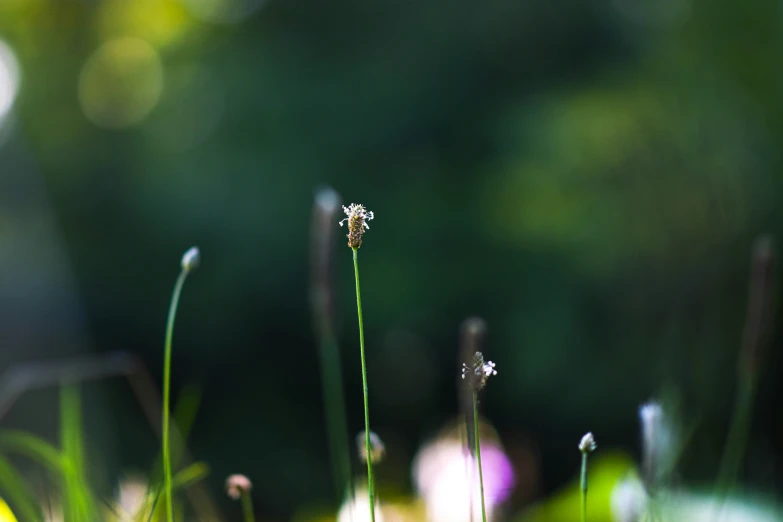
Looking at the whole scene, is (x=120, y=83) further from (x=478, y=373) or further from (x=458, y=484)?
Result: (x=478, y=373)

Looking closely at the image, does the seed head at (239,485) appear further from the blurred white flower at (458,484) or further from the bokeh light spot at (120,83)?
the bokeh light spot at (120,83)

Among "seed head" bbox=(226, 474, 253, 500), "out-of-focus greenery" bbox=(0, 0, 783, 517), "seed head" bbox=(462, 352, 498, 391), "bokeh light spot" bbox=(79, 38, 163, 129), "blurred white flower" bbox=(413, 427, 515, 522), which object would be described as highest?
"bokeh light spot" bbox=(79, 38, 163, 129)

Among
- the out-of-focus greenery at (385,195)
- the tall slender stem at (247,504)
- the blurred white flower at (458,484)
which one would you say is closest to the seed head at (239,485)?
the tall slender stem at (247,504)

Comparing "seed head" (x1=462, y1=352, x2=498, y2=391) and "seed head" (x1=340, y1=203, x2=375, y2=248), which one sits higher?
"seed head" (x1=340, y1=203, x2=375, y2=248)

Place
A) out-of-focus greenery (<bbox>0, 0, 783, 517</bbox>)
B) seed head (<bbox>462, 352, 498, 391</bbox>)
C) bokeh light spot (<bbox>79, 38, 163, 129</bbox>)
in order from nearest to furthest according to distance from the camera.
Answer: seed head (<bbox>462, 352, 498, 391</bbox>), out-of-focus greenery (<bbox>0, 0, 783, 517</bbox>), bokeh light spot (<bbox>79, 38, 163, 129</bbox>)

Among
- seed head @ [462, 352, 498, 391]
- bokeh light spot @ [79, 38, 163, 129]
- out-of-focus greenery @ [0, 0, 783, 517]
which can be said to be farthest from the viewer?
bokeh light spot @ [79, 38, 163, 129]

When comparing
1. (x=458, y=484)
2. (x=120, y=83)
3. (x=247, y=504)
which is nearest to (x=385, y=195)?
(x=120, y=83)

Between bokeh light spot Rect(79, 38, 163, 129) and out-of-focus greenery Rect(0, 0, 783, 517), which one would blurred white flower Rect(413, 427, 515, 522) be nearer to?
out-of-focus greenery Rect(0, 0, 783, 517)

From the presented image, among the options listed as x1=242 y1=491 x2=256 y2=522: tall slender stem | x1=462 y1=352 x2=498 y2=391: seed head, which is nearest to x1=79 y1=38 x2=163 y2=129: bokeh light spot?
x1=242 y1=491 x2=256 y2=522: tall slender stem
